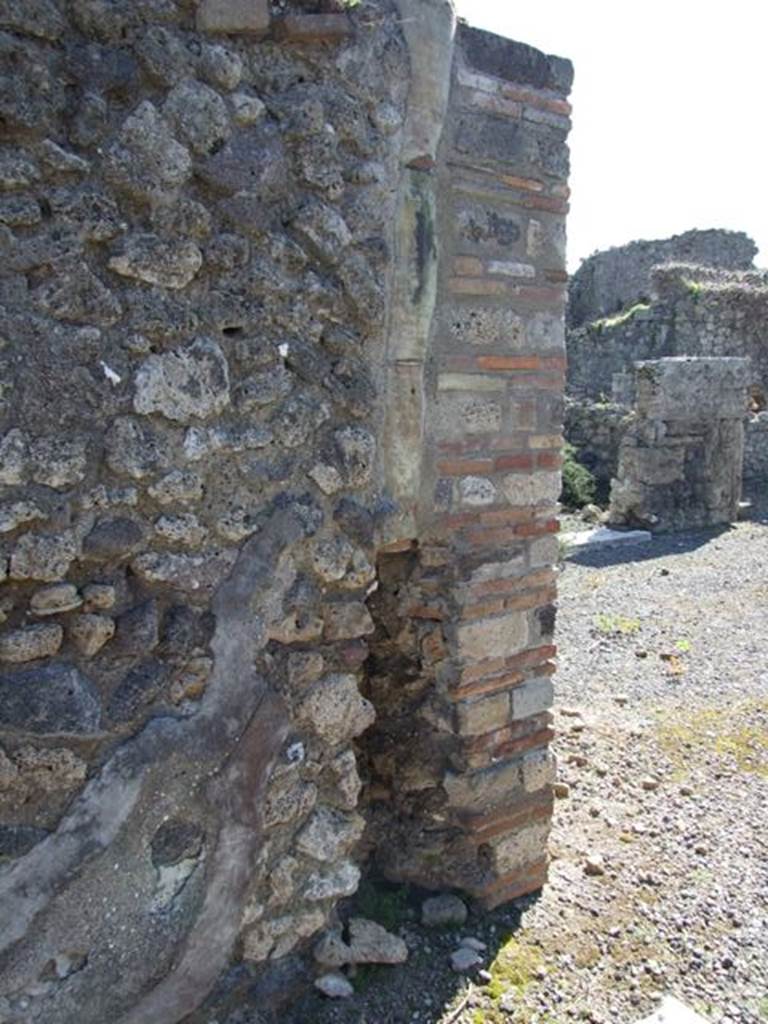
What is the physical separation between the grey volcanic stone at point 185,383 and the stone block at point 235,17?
78cm

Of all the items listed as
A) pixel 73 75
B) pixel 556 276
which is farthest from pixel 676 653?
pixel 73 75

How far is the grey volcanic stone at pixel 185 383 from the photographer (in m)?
2.23

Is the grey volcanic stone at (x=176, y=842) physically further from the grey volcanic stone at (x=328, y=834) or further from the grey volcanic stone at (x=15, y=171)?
the grey volcanic stone at (x=15, y=171)

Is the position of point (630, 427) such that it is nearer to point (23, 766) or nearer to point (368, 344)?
point (368, 344)

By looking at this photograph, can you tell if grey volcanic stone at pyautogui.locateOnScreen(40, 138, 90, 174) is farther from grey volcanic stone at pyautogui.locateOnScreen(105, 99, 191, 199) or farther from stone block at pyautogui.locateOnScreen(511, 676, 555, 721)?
stone block at pyautogui.locateOnScreen(511, 676, 555, 721)

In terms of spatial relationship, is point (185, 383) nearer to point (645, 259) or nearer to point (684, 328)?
point (684, 328)

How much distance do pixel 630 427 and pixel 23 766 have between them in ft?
35.2

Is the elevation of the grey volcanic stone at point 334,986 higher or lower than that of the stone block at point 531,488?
lower

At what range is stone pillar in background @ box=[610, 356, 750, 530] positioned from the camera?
11258 millimetres

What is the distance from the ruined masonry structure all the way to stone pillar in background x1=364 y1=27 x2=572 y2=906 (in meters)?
0.01

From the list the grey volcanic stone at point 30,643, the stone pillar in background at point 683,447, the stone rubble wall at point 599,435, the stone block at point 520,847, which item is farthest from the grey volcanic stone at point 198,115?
the stone rubble wall at point 599,435

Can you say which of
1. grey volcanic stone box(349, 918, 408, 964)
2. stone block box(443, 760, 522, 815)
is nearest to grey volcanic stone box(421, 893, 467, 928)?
grey volcanic stone box(349, 918, 408, 964)

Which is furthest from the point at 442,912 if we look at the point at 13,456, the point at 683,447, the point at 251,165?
the point at 683,447

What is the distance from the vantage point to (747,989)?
311cm
